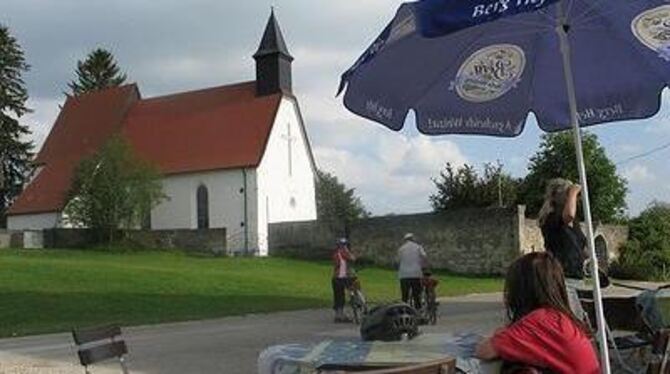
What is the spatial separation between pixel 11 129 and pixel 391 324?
239 ft

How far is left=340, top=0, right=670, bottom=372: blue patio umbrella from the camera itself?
245 inches

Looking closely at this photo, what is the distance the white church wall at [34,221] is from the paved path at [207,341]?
4726cm

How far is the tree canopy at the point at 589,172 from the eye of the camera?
63594mm

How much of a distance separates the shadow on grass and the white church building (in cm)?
3162

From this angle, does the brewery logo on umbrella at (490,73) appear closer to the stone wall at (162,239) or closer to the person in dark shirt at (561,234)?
the person in dark shirt at (561,234)

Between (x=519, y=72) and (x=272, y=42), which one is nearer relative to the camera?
(x=519, y=72)

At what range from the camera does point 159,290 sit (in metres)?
30.3

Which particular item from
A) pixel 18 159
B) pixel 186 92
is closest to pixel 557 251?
pixel 186 92

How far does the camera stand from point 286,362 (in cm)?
511

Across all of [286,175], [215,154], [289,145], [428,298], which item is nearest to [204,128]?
[215,154]

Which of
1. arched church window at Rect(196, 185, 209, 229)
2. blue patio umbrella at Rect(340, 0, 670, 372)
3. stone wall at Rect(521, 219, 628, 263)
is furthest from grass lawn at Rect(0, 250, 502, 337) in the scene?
arched church window at Rect(196, 185, 209, 229)

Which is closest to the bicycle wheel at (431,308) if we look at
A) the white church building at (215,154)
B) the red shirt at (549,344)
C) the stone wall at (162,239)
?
the red shirt at (549,344)

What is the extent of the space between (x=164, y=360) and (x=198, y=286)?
60.0 ft

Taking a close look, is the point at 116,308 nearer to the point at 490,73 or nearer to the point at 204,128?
the point at 490,73
